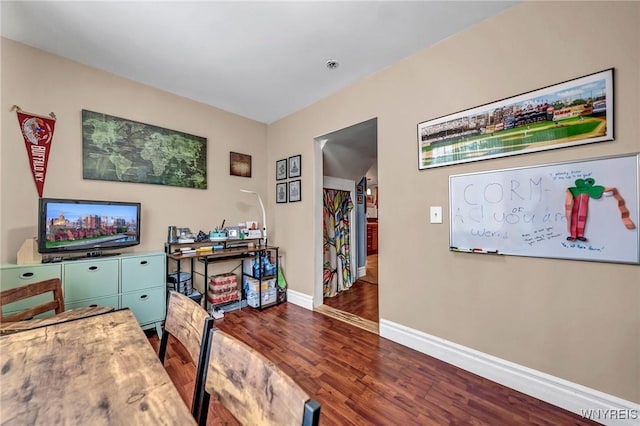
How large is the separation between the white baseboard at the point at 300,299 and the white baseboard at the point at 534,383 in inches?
50.3

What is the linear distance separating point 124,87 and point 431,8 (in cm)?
297

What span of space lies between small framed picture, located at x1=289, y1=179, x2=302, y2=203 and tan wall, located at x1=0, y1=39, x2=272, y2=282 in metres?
0.69

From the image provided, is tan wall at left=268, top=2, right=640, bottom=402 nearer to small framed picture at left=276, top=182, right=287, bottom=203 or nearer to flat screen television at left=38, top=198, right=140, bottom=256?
small framed picture at left=276, top=182, right=287, bottom=203

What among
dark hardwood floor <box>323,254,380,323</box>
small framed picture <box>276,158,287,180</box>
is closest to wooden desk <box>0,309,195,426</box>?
dark hardwood floor <box>323,254,380,323</box>

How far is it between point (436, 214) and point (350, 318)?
1.56m

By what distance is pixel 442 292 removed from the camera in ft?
6.77

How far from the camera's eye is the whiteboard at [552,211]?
4.56 ft

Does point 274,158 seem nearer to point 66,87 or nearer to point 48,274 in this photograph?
point 66,87

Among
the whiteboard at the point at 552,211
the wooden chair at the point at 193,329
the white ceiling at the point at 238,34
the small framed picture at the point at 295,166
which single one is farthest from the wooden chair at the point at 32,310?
the whiteboard at the point at 552,211

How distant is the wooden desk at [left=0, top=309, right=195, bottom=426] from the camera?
2.04 feet

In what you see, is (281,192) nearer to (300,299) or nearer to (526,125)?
(300,299)

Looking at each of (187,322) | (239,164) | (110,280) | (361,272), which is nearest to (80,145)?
(110,280)

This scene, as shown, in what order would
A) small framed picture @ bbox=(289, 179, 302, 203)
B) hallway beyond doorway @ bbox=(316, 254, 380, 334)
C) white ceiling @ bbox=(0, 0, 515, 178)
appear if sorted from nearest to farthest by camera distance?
white ceiling @ bbox=(0, 0, 515, 178) → hallway beyond doorway @ bbox=(316, 254, 380, 334) → small framed picture @ bbox=(289, 179, 302, 203)

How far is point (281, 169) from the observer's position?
142 inches
